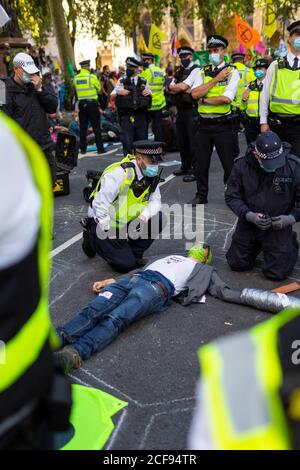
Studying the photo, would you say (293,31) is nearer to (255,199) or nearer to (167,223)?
(255,199)

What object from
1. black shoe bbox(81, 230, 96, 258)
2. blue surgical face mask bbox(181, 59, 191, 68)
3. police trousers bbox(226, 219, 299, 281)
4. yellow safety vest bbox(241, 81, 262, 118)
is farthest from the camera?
blue surgical face mask bbox(181, 59, 191, 68)

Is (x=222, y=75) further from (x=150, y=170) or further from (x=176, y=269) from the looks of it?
(x=176, y=269)

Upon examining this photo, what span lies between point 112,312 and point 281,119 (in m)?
3.01

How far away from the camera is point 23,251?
3.58 ft

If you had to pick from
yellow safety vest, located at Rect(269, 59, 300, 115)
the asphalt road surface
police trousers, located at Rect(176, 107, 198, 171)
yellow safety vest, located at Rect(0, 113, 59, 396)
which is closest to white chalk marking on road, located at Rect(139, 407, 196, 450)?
the asphalt road surface

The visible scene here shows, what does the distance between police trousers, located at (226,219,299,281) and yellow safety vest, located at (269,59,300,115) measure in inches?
59.0

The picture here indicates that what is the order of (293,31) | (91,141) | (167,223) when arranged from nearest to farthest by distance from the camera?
(293,31) < (167,223) < (91,141)

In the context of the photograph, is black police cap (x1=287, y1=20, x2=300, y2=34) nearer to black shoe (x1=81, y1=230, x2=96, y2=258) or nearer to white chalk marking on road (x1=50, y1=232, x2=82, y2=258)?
black shoe (x1=81, y1=230, x2=96, y2=258)

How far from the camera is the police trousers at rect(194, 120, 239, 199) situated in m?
5.98

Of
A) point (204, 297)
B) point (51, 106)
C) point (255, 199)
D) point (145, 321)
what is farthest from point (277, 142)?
point (51, 106)

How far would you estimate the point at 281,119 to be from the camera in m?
5.16

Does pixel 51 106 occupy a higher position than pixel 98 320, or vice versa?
pixel 51 106

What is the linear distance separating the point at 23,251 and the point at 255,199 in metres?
3.40

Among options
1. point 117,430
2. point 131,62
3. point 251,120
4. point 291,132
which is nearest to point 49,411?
point 117,430
